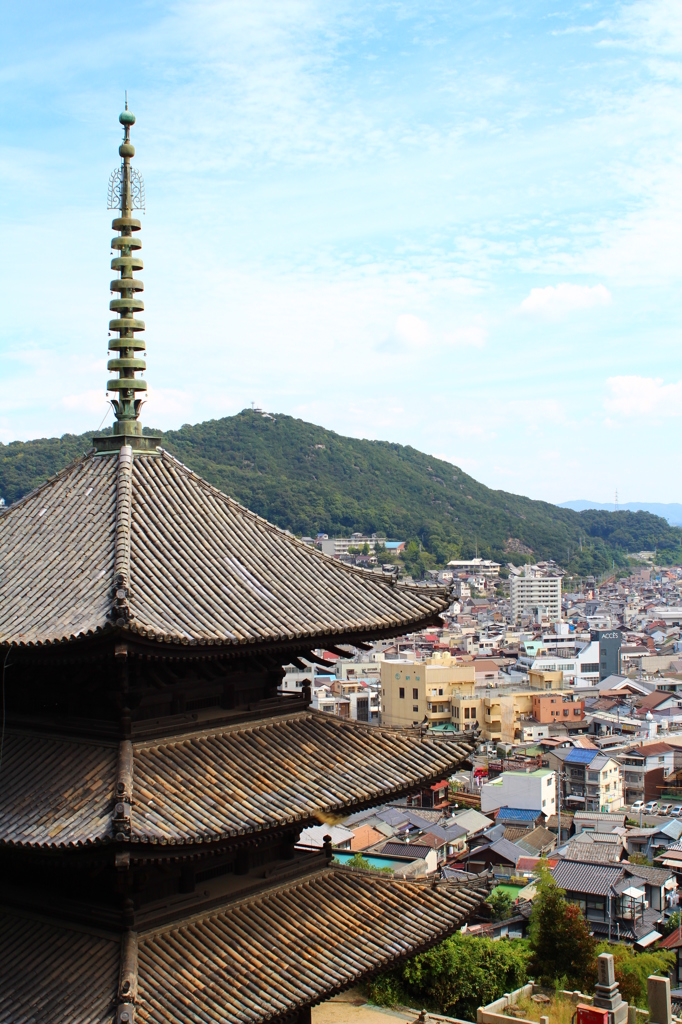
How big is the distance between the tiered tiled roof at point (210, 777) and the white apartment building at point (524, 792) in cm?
5232

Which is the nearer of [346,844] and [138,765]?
[138,765]

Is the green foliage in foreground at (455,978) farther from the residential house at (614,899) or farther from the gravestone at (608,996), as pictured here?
the residential house at (614,899)

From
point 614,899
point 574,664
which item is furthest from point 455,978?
point 574,664

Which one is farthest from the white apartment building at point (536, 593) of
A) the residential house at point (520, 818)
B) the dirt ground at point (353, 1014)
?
the dirt ground at point (353, 1014)

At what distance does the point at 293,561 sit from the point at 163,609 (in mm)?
3263

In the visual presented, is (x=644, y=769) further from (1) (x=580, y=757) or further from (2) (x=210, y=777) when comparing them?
(2) (x=210, y=777)

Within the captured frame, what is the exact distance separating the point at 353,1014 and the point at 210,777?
47.6ft

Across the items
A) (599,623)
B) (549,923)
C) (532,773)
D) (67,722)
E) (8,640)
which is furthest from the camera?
(599,623)

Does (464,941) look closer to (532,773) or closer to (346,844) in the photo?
(346,844)

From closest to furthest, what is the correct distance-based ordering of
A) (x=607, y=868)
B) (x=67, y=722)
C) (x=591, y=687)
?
1. (x=67, y=722)
2. (x=607, y=868)
3. (x=591, y=687)

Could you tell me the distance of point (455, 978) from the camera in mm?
30578

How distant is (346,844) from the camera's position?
53469mm

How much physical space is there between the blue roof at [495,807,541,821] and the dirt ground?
126ft

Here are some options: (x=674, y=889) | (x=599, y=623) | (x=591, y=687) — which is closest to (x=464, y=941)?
(x=674, y=889)
